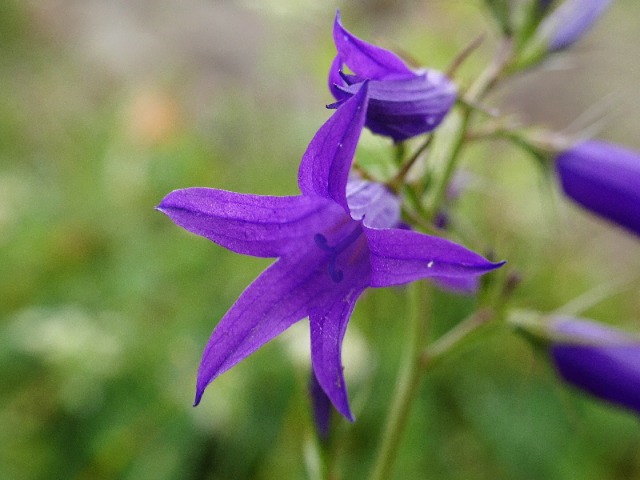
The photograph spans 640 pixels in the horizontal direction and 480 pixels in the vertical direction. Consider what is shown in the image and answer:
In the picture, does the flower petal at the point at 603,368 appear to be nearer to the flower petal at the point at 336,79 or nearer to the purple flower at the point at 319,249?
the purple flower at the point at 319,249

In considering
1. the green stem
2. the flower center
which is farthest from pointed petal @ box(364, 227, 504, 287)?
the green stem

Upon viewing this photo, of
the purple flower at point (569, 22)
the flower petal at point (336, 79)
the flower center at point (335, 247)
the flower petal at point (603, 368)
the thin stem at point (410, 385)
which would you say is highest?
the flower petal at point (336, 79)

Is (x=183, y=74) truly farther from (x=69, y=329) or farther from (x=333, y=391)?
(x=333, y=391)

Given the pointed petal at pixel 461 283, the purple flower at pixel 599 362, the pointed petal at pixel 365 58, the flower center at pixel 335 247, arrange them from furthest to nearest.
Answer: the pointed petal at pixel 461 283 < the purple flower at pixel 599 362 < the flower center at pixel 335 247 < the pointed petal at pixel 365 58

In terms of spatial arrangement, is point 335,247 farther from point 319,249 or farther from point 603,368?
point 603,368

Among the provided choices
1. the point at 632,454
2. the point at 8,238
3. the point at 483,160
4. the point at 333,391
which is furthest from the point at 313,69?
the point at 333,391

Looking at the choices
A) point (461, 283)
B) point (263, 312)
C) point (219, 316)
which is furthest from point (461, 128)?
point (219, 316)

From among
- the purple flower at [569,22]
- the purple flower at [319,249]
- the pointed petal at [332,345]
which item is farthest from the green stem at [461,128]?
the pointed petal at [332,345]
